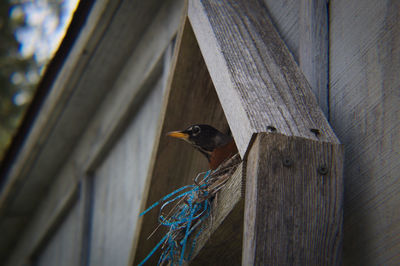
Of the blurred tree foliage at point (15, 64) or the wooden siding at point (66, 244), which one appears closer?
the wooden siding at point (66, 244)

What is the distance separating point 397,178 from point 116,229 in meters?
2.94

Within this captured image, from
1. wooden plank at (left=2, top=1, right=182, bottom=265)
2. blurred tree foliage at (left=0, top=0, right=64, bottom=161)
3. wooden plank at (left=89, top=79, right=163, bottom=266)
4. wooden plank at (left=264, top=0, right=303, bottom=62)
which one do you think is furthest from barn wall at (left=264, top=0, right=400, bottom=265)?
blurred tree foliage at (left=0, top=0, right=64, bottom=161)

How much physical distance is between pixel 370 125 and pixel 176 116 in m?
1.09

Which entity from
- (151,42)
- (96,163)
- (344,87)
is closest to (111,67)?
(151,42)

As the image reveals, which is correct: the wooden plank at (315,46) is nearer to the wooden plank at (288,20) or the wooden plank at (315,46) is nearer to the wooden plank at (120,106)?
the wooden plank at (288,20)

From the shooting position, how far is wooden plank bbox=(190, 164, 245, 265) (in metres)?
1.49

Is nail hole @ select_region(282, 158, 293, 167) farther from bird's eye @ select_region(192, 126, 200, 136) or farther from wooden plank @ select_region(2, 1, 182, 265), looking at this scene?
wooden plank @ select_region(2, 1, 182, 265)

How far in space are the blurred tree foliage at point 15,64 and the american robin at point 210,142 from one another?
26.1 ft

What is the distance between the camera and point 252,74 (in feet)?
5.49

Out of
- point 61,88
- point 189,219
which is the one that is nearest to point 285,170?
point 189,219

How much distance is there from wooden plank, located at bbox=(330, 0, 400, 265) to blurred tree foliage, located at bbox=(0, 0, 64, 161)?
8.99m

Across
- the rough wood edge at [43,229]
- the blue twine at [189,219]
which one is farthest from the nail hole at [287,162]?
the rough wood edge at [43,229]

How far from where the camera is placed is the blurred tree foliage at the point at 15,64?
995 centimetres

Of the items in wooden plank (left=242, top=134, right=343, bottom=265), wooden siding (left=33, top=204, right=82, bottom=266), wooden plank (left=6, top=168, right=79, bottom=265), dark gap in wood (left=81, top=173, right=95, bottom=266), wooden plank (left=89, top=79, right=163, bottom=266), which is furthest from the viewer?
wooden plank (left=6, top=168, right=79, bottom=265)
